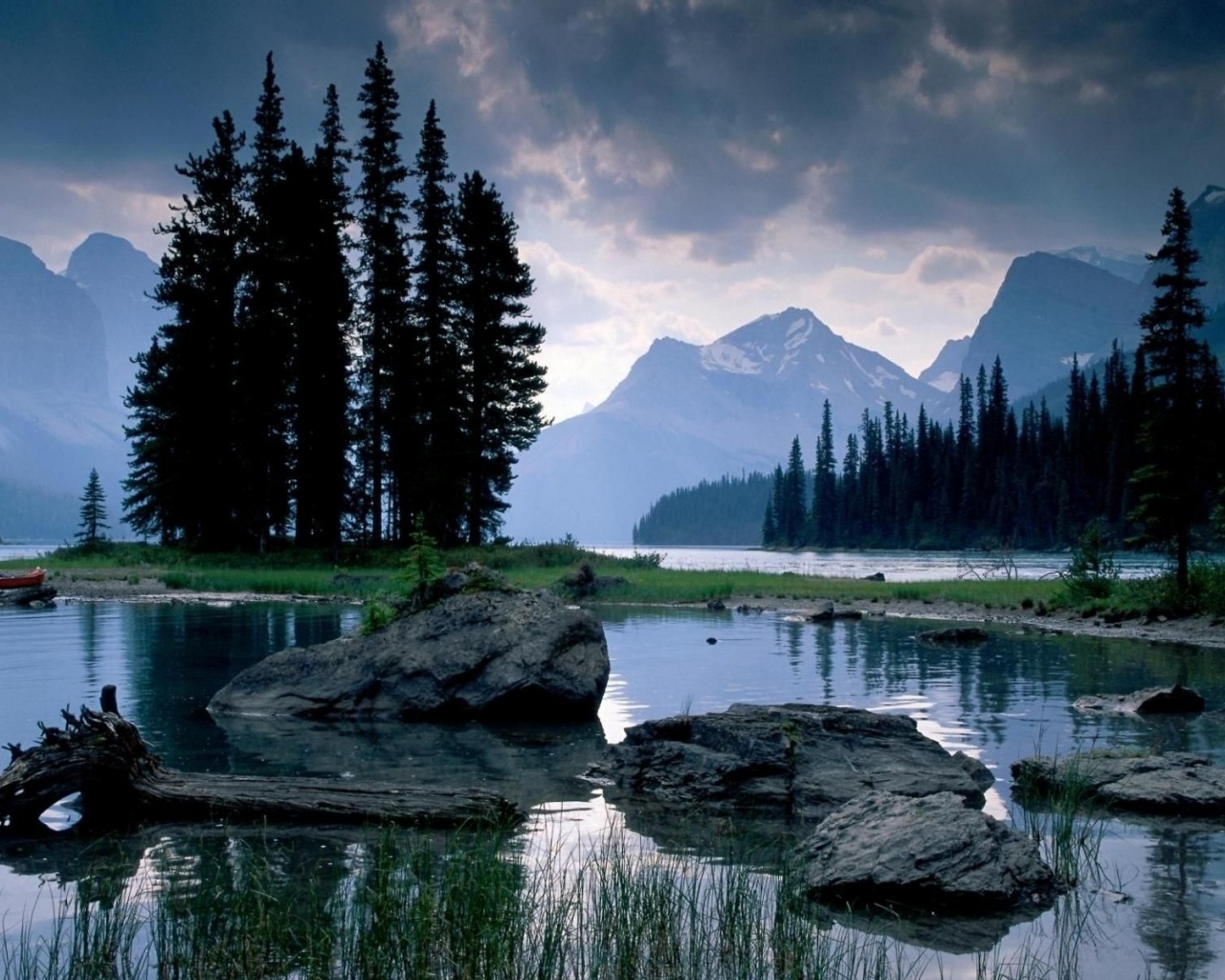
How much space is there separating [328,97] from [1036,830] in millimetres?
53389

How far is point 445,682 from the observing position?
16000 mm

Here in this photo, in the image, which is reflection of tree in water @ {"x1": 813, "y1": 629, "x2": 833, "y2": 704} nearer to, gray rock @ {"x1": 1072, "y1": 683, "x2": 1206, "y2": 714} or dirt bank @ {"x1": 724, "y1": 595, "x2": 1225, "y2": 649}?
gray rock @ {"x1": 1072, "y1": 683, "x2": 1206, "y2": 714}

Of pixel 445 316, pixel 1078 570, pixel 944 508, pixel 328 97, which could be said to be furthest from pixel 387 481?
pixel 944 508

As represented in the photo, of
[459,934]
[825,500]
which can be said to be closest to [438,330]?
[459,934]

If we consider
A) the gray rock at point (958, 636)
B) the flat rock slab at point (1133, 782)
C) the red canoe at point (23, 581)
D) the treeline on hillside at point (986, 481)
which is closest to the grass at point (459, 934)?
the flat rock slab at point (1133, 782)

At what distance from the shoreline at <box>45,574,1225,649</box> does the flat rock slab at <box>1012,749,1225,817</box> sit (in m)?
17.1

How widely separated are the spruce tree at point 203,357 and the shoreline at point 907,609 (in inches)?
229

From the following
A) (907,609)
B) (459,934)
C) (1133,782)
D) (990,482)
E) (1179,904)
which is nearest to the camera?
(459,934)

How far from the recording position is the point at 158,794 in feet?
31.7

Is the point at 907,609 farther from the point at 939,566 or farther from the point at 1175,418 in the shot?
the point at 939,566

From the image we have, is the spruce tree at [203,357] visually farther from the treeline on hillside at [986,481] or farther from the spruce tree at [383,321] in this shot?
the treeline on hillside at [986,481]

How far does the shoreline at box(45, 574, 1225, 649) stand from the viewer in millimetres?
27641

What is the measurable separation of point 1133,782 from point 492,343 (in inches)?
1856

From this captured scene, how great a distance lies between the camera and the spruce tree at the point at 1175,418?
30.0 m
